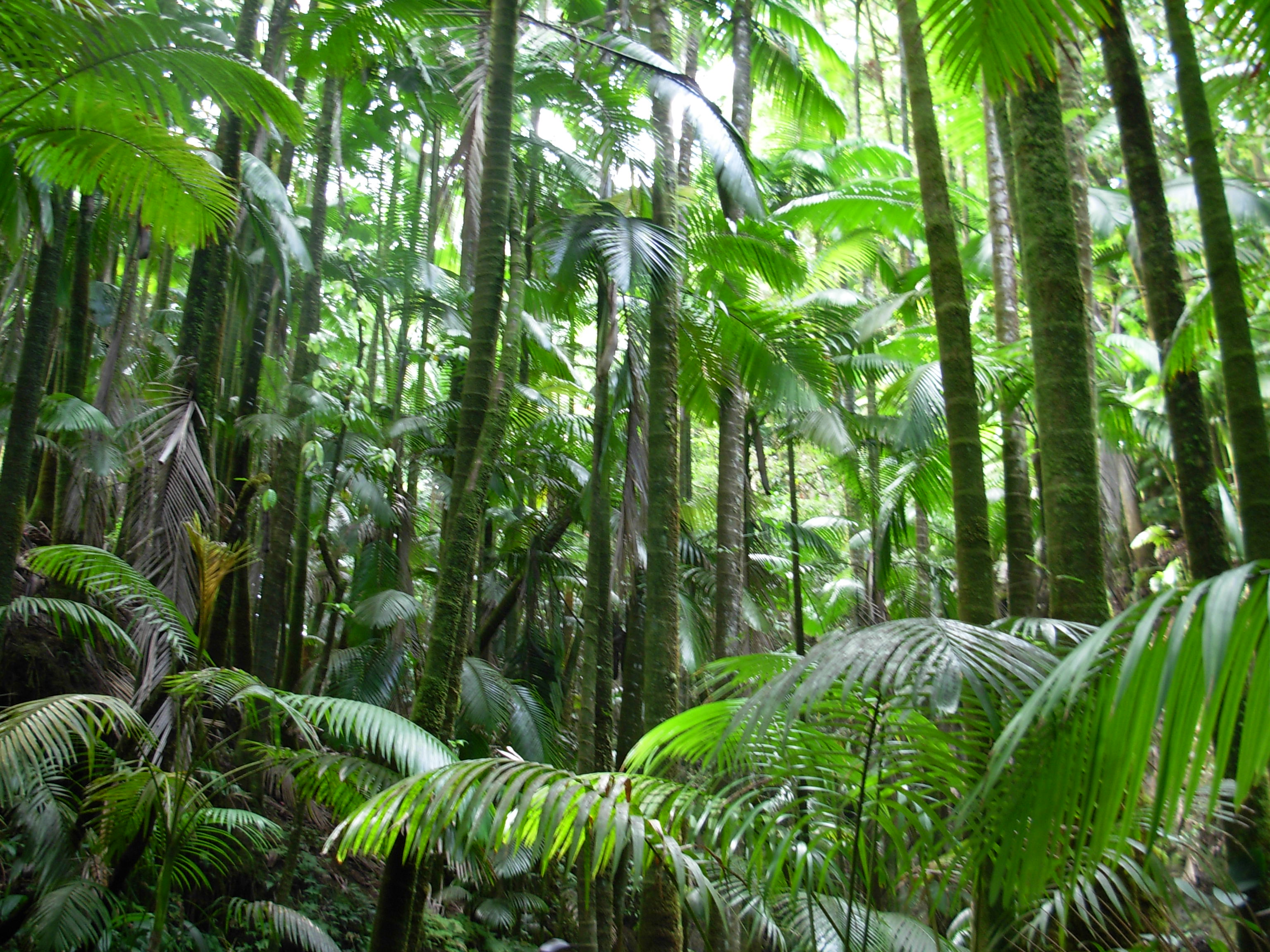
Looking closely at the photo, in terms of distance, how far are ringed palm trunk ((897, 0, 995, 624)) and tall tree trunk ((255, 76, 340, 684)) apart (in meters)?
4.90

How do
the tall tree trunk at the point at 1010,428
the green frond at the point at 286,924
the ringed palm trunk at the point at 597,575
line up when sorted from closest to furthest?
the tall tree trunk at the point at 1010,428 < the green frond at the point at 286,924 < the ringed palm trunk at the point at 597,575

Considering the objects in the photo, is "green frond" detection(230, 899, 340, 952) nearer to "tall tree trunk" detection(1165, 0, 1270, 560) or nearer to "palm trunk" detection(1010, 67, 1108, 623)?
"palm trunk" detection(1010, 67, 1108, 623)

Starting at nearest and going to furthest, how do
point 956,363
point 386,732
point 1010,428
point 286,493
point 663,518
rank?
point 956,363
point 386,732
point 1010,428
point 663,518
point 286,493

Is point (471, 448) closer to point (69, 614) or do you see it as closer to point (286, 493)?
point (69, 614)

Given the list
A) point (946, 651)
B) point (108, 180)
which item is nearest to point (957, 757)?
point (946, 651)

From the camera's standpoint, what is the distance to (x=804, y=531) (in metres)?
9.66

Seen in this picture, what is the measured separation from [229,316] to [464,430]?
5.18 m

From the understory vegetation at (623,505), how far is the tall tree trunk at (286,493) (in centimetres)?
5

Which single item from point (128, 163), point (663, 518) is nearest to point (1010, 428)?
point (663, 518)

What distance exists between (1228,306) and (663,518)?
296cm

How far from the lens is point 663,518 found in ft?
16.5

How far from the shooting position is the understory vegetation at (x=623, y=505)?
2512mm

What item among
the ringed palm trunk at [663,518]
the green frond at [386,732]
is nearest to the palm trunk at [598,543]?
the ringed palm trunk at [663,518]

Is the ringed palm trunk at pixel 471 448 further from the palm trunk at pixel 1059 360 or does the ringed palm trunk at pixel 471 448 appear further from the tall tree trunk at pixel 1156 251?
the tall tree trunk at pixel 1156 251
